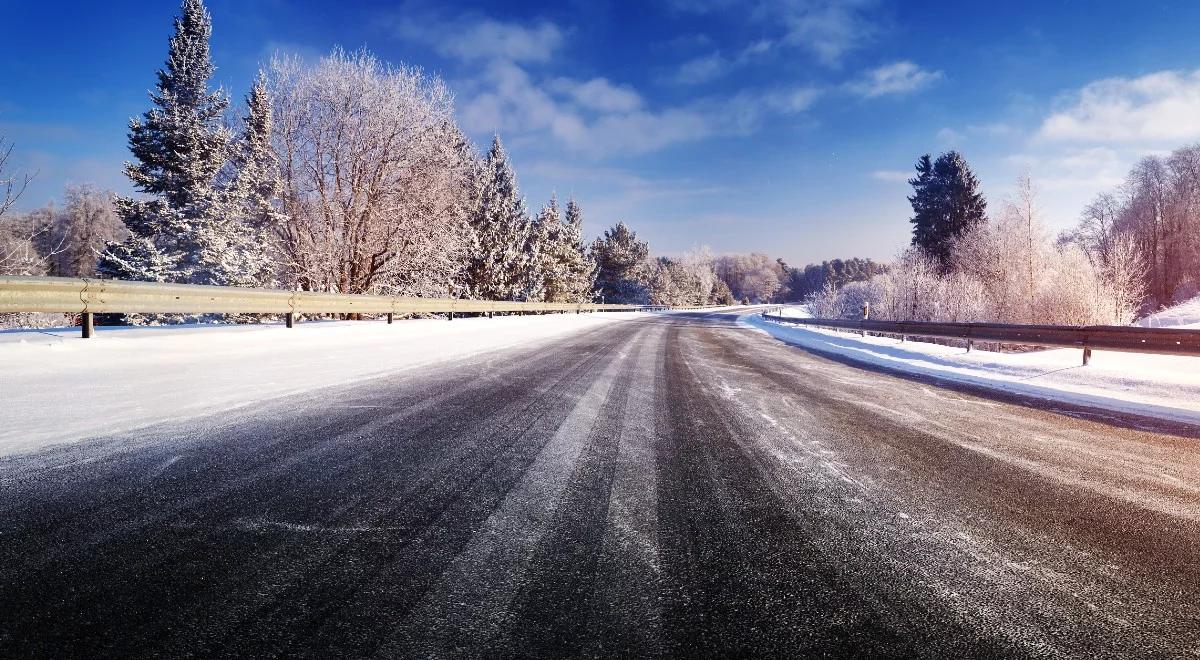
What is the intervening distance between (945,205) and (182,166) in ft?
167

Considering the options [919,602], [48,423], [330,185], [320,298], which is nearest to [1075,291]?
[919,602]

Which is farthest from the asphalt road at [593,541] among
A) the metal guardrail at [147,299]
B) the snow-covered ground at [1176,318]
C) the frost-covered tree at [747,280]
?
the frost-covered tree at [747,280]

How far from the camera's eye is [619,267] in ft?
229

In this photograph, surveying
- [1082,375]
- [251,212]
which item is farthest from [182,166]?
[1082,375]

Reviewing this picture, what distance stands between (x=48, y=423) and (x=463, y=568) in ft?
12.2

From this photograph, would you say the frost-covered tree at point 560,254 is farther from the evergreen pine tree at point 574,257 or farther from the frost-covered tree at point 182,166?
the frost-covered tree at point 182,166

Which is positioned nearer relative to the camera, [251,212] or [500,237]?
[251,212]

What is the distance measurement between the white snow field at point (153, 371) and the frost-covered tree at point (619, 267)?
191 feet

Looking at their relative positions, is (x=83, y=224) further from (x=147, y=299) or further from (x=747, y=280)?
(x=747, y=280)

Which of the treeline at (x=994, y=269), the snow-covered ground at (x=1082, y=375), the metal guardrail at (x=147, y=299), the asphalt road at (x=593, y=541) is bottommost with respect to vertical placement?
the asphalt road at (x=593, y=541)

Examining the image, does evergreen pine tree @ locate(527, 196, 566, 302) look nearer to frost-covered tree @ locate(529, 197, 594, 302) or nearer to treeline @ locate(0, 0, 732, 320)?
frost-covered tree @ locate(529, 197, 594, 302)

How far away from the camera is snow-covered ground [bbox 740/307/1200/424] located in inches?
209

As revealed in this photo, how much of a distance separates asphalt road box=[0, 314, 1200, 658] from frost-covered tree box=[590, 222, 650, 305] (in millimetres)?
62546

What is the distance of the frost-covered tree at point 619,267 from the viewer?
68625 millimetres
